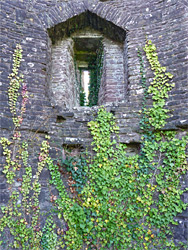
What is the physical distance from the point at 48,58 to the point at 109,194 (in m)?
3.12

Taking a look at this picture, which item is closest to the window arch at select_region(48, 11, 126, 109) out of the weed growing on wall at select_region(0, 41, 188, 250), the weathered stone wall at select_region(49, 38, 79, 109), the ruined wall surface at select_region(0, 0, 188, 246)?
the weathered stone wall at select_region(49, 38, 79, 109)

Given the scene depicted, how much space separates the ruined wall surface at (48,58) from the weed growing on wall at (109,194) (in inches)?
6.7

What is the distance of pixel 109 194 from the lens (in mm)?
3859

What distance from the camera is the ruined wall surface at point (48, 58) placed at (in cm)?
398

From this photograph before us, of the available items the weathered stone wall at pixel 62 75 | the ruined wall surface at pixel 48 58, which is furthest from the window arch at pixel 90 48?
the ruined wall surface at pixel 48 58

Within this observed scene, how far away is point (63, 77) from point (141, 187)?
2.88m

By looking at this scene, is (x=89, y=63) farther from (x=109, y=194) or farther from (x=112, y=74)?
(x=109, y=194)

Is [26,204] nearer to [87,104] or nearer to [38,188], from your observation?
[38,188]

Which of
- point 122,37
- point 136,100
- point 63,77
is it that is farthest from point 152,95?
point 63,77

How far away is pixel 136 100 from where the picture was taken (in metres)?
4.25

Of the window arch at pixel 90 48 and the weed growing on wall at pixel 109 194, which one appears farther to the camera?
the window arch at pixel 90 48

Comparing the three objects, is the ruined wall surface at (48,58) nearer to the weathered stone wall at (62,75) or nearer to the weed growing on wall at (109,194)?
the weed growing on wall at (109,194)

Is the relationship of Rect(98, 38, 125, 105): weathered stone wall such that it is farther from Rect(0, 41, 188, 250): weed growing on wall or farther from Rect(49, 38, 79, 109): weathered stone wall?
Rect(0, 41, 188, 250): weed growing on wall

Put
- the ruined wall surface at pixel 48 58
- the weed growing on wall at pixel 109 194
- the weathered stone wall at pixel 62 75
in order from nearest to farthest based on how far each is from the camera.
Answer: the weed growing on wall at pixel 109 194
the ruined wall surface at pixel 48 58
the weathered stone wall at pixel 62 75
